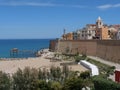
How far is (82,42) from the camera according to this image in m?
61.6

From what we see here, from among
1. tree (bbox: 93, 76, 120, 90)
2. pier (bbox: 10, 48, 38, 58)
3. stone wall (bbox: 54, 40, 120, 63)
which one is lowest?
pier (bbox: 10, 48, 38, 58)

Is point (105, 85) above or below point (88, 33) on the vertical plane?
below

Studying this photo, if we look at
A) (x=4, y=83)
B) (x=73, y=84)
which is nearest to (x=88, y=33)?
(x=4, y=83)

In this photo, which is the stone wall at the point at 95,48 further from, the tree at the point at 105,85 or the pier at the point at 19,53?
the tree at the point at 105,85

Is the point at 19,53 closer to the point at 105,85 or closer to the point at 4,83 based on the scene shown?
the point at 4,83

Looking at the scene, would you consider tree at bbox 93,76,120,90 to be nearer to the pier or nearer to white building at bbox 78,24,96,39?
white building at bbox 78,24,96,39

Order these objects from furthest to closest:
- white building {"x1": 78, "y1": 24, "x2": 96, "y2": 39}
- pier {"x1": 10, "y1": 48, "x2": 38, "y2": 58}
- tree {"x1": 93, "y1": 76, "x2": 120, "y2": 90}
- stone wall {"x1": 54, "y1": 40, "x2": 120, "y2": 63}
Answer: pier {"x1": 10, "y1": 48, "x2": 38, "y2": 58}
white building {"x1": 78, "y1": 24, "x2": 96, "y2": 39}
stone wall {"x1": 54, "y1": 40, "x2": 120, "y2": 63}
tree {"x1": 93, "y1": 76, "x2": 120, "y2": 90}

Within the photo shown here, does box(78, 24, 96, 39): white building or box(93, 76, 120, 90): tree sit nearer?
box(93, 76, 120, 90): tree

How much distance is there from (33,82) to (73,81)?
281cm

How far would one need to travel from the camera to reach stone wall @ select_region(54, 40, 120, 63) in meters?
44.4

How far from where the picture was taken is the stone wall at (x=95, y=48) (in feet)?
146

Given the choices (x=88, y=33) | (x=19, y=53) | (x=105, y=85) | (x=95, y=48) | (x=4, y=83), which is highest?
(x=88, y=33)

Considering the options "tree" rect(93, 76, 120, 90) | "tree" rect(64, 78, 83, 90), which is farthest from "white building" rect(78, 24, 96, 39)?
"tree" rect(93, 76, 120, 90)

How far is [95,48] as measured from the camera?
55781mm
